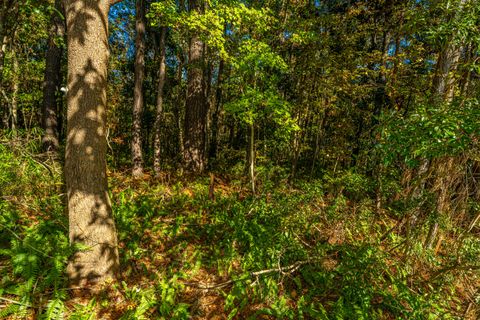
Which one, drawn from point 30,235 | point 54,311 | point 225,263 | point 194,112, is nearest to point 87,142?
point 54,311

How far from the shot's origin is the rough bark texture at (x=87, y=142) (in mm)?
3316

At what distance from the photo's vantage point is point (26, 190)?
17.0 feet

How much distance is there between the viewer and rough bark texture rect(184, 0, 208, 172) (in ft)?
28.9

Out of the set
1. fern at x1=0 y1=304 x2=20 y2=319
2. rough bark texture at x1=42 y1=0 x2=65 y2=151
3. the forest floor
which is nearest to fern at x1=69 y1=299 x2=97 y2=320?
the forest floor

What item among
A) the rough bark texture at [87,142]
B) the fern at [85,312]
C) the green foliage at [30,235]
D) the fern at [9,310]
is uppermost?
the rough bark texture at [87,142]

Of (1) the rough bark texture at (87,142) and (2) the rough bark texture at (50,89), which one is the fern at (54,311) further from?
(2) the rough bark texture at (50,89)

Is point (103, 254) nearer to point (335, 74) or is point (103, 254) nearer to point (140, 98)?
point (140, 98)

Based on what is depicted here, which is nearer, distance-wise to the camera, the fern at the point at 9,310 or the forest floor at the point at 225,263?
the fern at the point at 9,310

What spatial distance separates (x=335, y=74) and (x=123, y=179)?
8603 millimetres

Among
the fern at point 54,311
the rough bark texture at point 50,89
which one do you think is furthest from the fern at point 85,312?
the rough bark texture at point 50,89

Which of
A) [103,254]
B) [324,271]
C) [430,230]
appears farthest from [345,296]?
[103,254]

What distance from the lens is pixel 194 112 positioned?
9.10 metres

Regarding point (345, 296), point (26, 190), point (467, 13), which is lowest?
point (345, 296)

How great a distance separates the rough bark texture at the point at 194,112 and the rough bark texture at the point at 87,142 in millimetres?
5447
